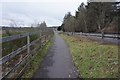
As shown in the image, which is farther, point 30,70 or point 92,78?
point 30,70

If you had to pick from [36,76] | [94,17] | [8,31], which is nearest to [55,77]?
[36,76]

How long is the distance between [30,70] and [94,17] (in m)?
59.9

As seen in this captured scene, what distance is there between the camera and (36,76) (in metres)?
9.09

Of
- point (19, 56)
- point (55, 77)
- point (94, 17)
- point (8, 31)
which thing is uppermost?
point (94, 17)

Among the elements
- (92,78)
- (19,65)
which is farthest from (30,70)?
(92,78)

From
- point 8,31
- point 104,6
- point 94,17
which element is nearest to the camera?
point 8,31

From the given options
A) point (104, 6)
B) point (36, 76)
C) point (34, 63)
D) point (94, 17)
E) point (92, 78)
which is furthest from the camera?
point (94, 17)

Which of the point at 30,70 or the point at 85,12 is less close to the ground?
the point at 85,12

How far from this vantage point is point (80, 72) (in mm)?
9781

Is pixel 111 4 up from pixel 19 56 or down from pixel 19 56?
up

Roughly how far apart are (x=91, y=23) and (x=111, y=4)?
34.3 ft

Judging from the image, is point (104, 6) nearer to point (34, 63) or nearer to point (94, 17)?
point (94, 17)

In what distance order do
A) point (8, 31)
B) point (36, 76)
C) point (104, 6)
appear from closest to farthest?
point (36, 76) → point (8, 31) → point (104, 6)

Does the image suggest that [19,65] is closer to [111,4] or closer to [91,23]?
[111,4]
